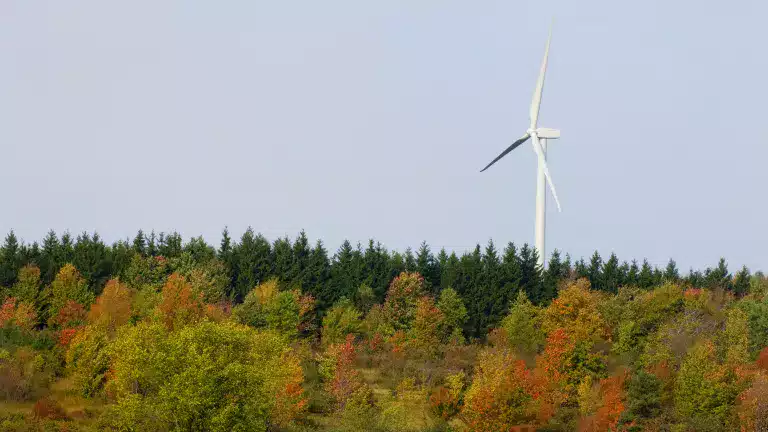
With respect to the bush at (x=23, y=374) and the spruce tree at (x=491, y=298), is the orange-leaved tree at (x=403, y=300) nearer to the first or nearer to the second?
the spruce tree at (x=491, y=298)

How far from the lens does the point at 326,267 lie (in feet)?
416

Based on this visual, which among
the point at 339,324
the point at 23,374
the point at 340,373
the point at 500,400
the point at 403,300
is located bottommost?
the point at 500,400

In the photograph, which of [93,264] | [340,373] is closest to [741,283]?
[340,373]

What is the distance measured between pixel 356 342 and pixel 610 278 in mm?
40170

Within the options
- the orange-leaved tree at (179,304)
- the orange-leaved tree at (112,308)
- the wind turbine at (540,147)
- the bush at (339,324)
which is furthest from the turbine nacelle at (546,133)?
the orange-leaved tree at (112,308)

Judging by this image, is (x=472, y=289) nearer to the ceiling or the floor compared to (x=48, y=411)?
nearer to the ceiling

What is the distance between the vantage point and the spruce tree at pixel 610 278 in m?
135

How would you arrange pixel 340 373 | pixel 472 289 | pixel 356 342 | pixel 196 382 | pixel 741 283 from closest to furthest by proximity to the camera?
pixel 196 382
pixel 340 373
pixel 356 342
pixel 472 289
pixel 741 283

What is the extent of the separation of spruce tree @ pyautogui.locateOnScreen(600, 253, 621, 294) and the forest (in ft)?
0.60

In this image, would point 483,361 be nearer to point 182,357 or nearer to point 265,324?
point 265,324

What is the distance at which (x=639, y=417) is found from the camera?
8244 cm

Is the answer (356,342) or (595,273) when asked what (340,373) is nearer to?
(356,342)

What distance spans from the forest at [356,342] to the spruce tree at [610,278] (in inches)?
7.2

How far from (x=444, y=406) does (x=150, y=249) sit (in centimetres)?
5213
